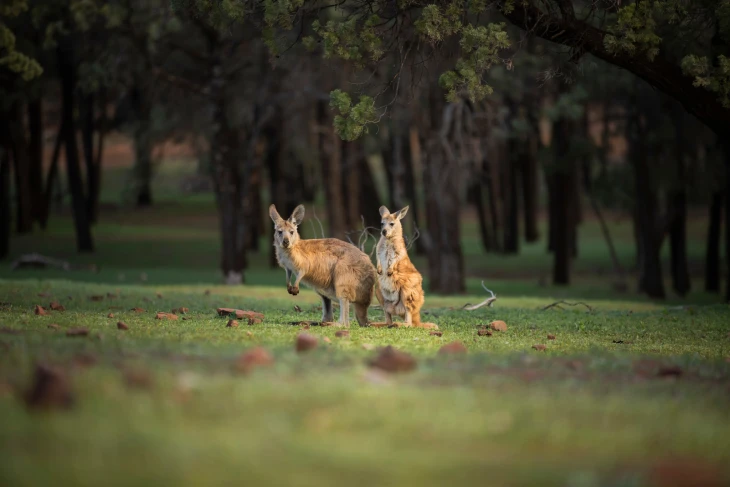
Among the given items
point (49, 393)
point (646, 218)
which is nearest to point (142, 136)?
point (646, 218)

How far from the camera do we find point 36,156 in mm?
44625

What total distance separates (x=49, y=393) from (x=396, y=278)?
7.44 m

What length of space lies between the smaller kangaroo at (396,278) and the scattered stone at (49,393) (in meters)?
7.28

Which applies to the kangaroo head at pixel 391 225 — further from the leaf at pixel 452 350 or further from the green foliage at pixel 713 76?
the green foliage at pixel 713 76

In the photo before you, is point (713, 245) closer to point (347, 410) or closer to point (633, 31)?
point (633, 31)

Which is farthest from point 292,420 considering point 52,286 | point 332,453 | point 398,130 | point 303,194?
point 303,194

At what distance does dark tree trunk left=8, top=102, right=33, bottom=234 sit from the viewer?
38438 millimetres

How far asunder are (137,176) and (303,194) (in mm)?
15867

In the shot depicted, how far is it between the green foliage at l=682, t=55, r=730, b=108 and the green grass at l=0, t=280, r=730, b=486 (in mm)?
6284

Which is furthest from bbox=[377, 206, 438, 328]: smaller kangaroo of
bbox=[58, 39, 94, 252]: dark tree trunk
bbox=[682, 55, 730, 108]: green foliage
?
bbox=[58, 39, 94, 252]: dark tree trunk

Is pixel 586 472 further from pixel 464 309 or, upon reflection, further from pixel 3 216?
pixel 3 216

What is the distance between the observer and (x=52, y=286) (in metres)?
19.0

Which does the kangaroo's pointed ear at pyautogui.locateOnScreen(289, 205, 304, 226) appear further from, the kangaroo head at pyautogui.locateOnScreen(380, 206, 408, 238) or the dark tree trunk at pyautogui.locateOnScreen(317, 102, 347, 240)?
A: the dark tree trunk at pyautogui.locateOnScreen(317, 102, 347, 240)

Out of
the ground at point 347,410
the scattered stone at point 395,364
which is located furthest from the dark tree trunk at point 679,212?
the scattered stone at point 395,364
